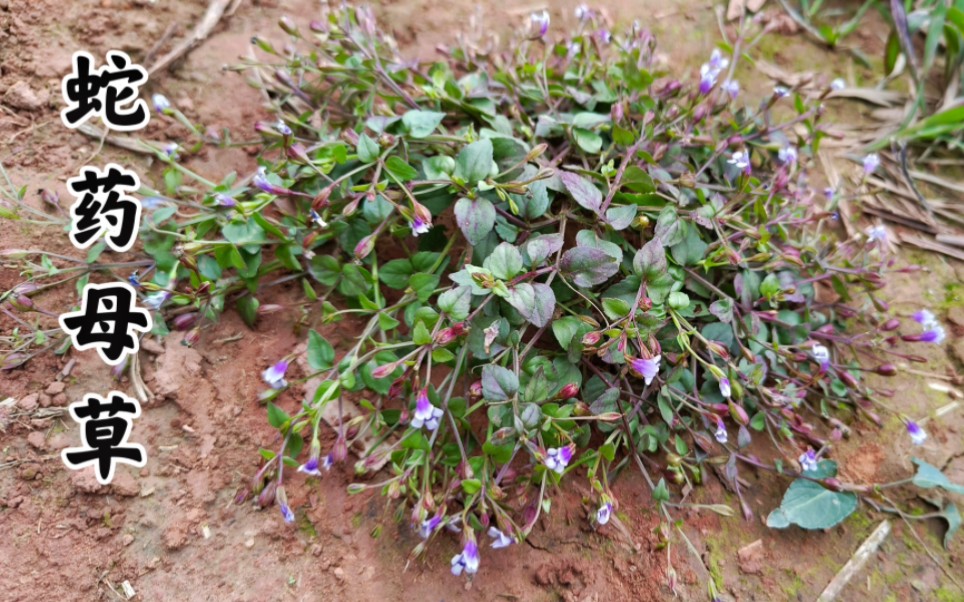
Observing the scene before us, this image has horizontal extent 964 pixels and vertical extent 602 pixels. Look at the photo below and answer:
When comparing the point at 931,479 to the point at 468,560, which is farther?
the point at 931,479

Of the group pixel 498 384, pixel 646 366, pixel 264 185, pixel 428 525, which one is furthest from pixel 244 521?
→ pixel 646 366

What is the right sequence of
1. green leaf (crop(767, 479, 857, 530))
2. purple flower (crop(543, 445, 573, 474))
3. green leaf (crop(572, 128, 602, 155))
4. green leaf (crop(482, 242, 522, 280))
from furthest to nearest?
green leaf (crop(572, 128, 602, 155))
green leaf (crop(767, 479, 857, 530))
green leaf (crop(482, 242, 522, 280))
purple flower (crop(543, 445, 573, 474))

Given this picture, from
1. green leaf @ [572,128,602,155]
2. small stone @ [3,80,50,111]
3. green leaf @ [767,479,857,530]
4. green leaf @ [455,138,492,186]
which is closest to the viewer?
green leaf @ [455,138,492,186]

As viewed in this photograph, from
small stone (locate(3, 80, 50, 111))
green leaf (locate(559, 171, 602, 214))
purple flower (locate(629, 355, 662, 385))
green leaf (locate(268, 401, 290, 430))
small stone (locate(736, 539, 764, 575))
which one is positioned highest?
green leaf (locate(559, 171, 602, 214))

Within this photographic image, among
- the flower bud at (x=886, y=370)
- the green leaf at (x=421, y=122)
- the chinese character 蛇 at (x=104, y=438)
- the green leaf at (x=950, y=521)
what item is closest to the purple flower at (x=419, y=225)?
the green leaf at (x=421, y=122)

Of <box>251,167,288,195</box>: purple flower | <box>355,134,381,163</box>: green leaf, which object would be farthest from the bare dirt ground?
<box>355,134,381,163</box>: green leaf

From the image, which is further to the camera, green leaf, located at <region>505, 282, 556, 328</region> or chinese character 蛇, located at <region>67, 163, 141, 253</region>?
chinese character 蛇, located at <region>67, 163, 141, 253</region>

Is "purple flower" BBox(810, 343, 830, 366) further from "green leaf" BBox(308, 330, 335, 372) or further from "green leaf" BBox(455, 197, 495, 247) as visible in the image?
"green leaf" BBox(308, 330, 335, 372)

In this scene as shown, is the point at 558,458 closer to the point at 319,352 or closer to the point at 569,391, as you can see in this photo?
the point at 569,391
